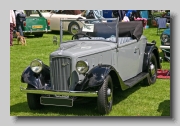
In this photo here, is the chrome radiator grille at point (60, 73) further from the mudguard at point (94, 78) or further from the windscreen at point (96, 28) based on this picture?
the windscreen at point (96, 28)

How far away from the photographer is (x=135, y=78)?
7445 mm

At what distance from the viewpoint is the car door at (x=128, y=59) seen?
6980 millimetres

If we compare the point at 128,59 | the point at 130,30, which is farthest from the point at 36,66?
the point at 130,30

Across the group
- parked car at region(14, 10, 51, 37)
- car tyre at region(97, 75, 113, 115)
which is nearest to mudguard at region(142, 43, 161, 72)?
car tyre at region(97, 75, 113, 115)

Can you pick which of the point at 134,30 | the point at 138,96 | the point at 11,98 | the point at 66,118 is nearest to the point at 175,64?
the point at 138,96

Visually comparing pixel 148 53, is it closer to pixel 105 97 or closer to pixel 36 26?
pixel 105 97

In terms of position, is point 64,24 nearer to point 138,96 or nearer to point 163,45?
point 138,96

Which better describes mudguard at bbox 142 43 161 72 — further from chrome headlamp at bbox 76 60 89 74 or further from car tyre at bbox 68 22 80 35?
chrome headlamp at bbox 76 60 89 74

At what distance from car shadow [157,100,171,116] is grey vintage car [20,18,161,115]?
740 mm

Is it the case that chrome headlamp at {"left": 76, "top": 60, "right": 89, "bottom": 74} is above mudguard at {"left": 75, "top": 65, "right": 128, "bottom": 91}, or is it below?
above

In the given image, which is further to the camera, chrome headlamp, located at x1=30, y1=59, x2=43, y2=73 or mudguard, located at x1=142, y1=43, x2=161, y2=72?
mudguard, located at x1=142, y1=43, x2=161, y2=72

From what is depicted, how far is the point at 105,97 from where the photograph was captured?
19.0ft

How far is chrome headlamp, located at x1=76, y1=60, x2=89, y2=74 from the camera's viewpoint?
18.8 feet

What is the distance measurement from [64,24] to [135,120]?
2.39 metres
